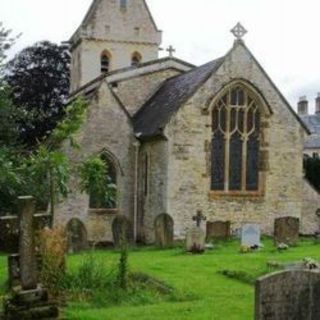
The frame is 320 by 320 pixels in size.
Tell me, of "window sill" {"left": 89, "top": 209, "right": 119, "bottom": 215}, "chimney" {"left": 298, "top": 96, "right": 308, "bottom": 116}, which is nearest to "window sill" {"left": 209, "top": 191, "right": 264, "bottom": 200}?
"window sill" {"left": 89, "top": 209, "right": 119, "bottom": 215}

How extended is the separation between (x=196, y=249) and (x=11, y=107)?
10.2 metres

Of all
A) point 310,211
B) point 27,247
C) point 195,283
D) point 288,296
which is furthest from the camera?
point 310,211

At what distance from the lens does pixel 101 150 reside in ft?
103

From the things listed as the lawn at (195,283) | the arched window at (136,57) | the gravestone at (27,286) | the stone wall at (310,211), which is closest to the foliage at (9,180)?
the lawn at (195,283)

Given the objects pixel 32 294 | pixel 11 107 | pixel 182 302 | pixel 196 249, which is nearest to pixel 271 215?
pixel 196 249

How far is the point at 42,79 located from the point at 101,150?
75.8ft

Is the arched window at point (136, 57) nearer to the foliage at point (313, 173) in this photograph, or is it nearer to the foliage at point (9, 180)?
the foliage at point (313, 173)

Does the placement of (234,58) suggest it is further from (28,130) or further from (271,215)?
(28,130)

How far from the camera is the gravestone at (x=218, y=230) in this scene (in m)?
27.6

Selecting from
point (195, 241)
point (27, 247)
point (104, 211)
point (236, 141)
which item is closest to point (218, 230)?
point (195, 241)

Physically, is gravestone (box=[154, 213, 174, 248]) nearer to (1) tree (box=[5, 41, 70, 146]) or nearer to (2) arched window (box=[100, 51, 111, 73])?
(2) arched window (box=[100, 51, 111, 73])

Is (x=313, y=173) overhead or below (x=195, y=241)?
overhead

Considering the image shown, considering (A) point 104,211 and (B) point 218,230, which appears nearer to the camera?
(B) point 218,230

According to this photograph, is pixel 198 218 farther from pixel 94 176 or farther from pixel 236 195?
pixel 94 176
